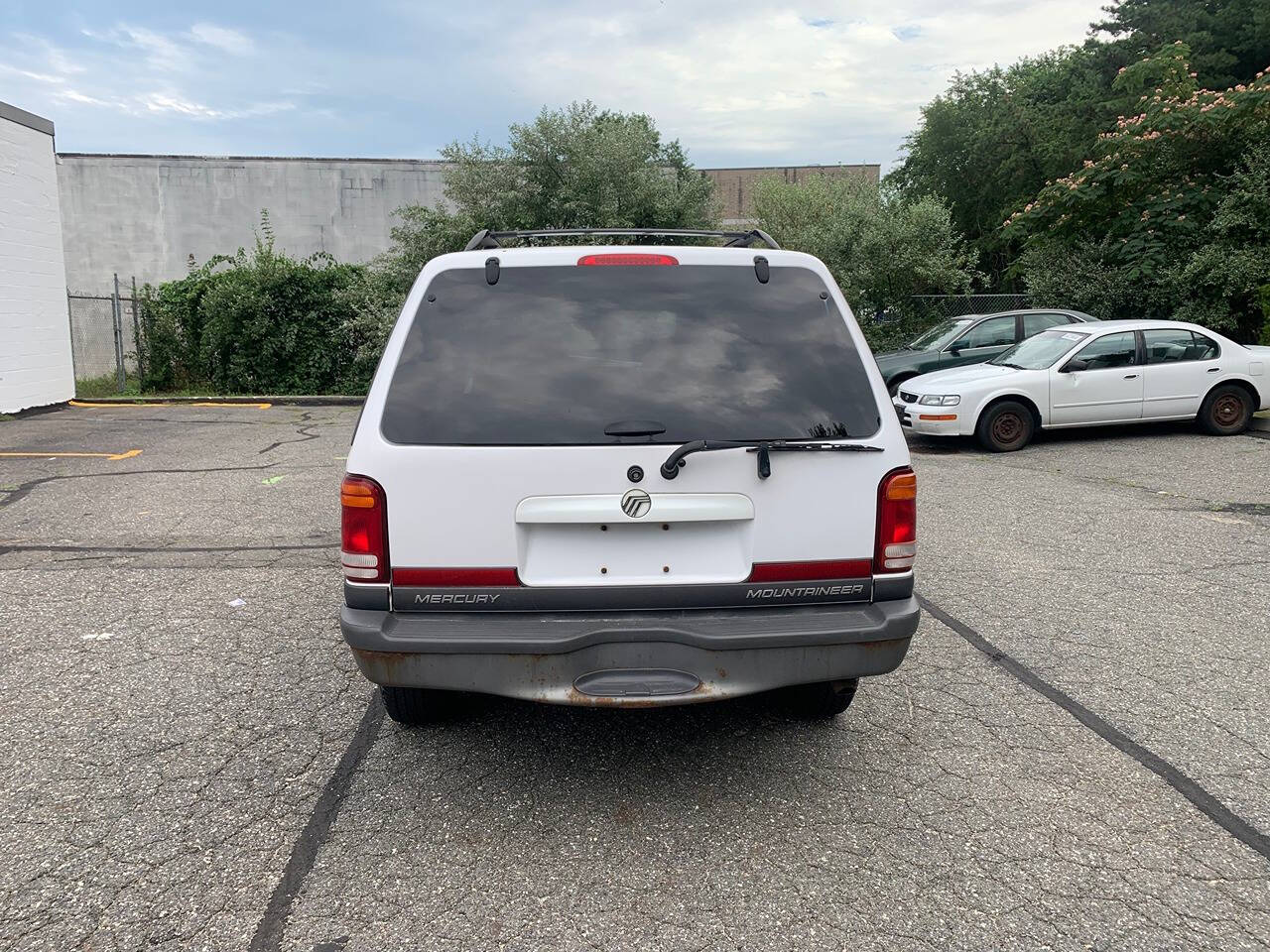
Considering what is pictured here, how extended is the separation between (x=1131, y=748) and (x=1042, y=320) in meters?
12.9

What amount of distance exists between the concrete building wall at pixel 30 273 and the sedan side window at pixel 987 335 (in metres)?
14.6

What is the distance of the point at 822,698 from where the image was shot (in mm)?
3842

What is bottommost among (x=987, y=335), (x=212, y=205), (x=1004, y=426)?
(x=1004, y=426)

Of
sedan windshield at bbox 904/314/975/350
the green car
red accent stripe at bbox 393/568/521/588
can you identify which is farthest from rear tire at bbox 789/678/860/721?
sedan windshield at bbox 904/314/975/350

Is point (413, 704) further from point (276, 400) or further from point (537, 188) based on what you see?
point (537, 188)

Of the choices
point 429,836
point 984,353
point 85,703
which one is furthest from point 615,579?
point 984,353

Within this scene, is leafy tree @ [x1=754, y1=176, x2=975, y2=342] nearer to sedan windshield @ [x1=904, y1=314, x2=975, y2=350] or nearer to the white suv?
sedan windshield @ [x1=904, y1=314, x2=975, y2=350]

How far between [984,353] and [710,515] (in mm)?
12963

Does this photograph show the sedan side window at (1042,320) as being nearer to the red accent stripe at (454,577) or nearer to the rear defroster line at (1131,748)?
the rear defroster line at (1131,748)

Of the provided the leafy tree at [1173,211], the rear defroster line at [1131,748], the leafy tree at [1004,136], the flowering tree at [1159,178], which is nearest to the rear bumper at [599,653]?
the rear defroster line at [1131,748]

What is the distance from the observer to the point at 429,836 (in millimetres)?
3107

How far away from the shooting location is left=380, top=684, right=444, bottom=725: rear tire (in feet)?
12.1

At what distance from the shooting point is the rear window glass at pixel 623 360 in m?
3.05

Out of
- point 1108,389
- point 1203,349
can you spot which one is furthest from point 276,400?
point 1203,349
